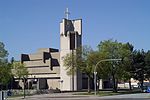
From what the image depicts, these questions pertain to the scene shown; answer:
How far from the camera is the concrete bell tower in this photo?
10900cm

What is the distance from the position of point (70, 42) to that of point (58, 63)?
86.0 ft

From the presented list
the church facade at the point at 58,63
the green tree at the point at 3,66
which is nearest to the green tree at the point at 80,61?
the church facade at the point at 58,63

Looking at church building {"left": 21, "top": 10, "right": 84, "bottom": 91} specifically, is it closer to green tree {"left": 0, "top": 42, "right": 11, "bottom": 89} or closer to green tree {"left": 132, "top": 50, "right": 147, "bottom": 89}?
green tree {"left": 132, "top": 50, "right": 147, "bottom": 89}

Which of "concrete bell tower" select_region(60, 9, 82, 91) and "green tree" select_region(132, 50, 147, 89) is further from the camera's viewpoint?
"concrete bell tower" select_region(60, 9, 82, 91)

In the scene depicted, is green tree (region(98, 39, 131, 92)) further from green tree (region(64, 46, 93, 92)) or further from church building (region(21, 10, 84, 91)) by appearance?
church building (region(21, 10, 84, 91))

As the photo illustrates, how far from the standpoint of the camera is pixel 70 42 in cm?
11100

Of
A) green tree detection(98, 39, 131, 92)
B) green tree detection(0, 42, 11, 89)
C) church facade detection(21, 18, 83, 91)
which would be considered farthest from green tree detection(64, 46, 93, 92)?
green tree detection(0, 42, 11, 89)

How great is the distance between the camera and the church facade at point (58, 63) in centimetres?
10962

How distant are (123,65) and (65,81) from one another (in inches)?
1028

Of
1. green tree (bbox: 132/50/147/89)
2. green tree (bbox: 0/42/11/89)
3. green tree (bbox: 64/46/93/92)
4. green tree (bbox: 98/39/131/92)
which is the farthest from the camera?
green tree (bbox: 132/50/147/89)

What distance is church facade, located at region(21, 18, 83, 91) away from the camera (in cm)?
10962

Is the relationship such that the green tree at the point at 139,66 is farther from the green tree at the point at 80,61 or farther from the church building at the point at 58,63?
the green tree at the point at 80,61

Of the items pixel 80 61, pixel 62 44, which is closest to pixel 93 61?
pixel 80 61

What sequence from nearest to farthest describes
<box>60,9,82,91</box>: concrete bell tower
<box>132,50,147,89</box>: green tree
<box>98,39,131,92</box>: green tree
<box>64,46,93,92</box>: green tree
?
Answer: 1. <box>64,46,93,92</box>: green tree
2. <box>98,39,131,92</box>: green tree
3. <box>132,50,147,89</box>: green tree
4. <box>60,9,82,91</box>: concrete bell tower
